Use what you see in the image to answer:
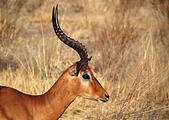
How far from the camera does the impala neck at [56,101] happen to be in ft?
14.3

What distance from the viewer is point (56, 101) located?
14.4ft

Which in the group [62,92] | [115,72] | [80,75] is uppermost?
[80,75]

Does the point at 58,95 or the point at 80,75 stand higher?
the point at 80,75

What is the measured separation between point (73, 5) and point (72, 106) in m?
11.5

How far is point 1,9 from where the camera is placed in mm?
10164

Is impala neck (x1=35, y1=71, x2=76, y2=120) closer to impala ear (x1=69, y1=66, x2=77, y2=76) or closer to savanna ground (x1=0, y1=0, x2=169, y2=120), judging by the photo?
impala ear (x1=69, y1=66, x2=77, y2=76)

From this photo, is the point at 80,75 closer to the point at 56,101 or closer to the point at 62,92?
the point at 62,92

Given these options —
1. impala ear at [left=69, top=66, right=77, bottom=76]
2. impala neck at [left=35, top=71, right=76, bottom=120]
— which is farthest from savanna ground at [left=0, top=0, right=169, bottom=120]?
impala ear at [left=69, top=66, right=77, bottom=76]

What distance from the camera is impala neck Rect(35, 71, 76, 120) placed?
14.3 ft

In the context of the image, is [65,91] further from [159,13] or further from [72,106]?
[159,13]

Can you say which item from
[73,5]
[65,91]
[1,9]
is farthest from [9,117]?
[73,5]

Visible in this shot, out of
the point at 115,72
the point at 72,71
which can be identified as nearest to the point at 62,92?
the point at 72,71

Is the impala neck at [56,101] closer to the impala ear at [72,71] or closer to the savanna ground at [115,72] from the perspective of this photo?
the impala ear at [72,71]

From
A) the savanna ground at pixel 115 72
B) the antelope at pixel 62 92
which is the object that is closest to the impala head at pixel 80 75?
the antelope at pixel 62 92
